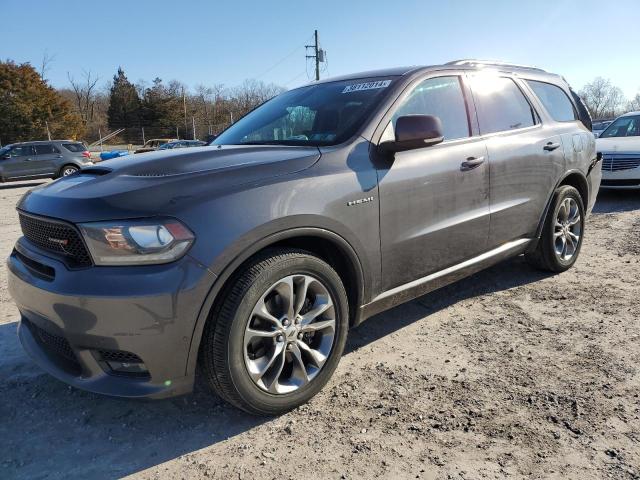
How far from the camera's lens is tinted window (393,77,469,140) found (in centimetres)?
325

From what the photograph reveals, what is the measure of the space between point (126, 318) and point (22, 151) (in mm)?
20277

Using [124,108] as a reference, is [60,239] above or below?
below

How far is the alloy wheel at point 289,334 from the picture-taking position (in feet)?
7.98

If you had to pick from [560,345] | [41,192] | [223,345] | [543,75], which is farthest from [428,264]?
[543,75]

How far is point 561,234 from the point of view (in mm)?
4586

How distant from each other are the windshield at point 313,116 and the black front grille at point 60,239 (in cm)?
141

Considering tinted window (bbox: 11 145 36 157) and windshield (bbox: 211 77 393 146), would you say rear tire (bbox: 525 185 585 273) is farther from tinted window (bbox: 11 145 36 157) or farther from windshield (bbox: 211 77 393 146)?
tinted window (bbox: 11 145 36 157)

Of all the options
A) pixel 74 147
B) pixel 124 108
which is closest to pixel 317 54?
pixel 74 147

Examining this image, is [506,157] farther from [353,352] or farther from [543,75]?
[353,352]

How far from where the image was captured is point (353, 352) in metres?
3.27

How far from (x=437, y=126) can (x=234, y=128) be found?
175 centimetres

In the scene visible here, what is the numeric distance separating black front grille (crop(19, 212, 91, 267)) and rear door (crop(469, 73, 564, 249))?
270 cm

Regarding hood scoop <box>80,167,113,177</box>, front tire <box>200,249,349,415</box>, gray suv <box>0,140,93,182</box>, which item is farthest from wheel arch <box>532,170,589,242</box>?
gray suv <box>0,140,93,182</box>

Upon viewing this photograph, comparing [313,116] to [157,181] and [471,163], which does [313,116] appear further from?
[157,181]
